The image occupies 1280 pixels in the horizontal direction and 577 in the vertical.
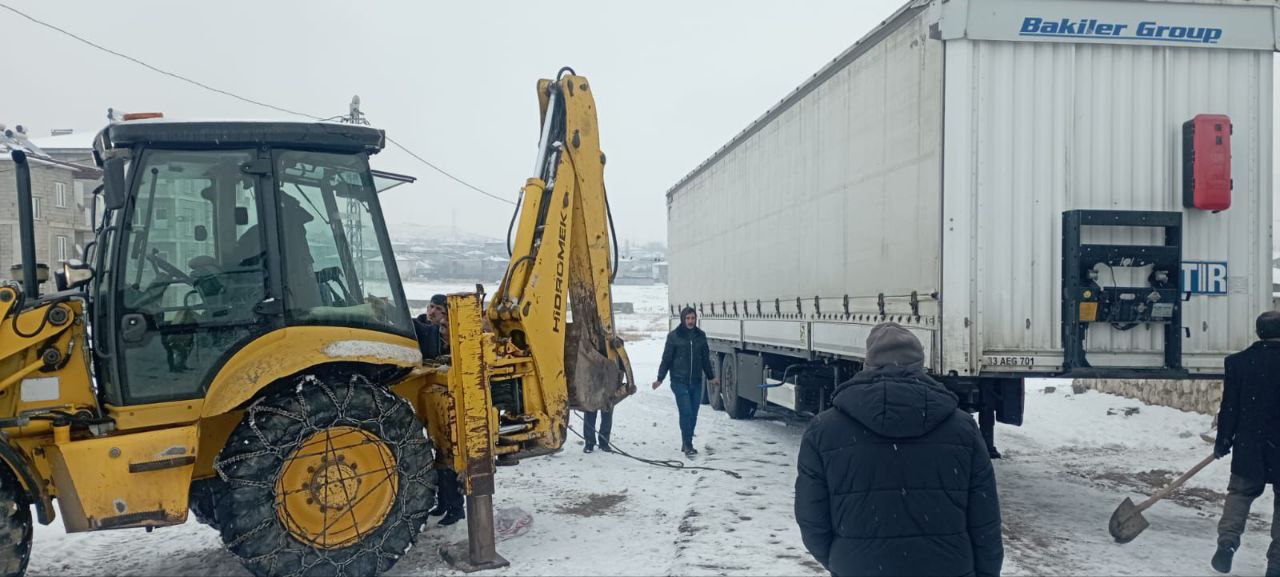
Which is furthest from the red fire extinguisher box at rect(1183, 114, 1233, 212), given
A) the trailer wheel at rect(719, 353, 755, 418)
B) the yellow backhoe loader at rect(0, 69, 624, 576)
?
the trailer wheel at rect(719, 353, 755, 418)

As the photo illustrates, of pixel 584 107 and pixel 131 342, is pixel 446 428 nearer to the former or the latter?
pixel 131 342

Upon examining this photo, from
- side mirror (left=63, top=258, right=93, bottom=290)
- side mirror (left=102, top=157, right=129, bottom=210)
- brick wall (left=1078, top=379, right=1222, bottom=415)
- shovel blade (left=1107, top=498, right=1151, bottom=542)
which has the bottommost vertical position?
shovel blade (left=1107, top=498, right=1151, bottom=542)

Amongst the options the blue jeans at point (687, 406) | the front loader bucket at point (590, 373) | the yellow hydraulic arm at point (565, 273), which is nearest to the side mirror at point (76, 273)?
the yellow hydraulic arm at point (565, 273)

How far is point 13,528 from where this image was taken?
14.0 ft

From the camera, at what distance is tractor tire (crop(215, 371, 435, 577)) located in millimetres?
4656

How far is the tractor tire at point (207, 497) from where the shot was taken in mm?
4836

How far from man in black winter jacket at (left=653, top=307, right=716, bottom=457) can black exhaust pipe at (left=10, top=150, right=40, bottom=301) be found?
20.0 ft

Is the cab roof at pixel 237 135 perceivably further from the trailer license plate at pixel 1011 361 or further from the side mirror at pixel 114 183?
the trailer license plate at pixel 1011 361

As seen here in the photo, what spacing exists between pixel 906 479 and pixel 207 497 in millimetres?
4206

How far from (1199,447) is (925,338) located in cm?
537

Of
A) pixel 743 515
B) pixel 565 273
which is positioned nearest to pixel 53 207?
pixel 565 273

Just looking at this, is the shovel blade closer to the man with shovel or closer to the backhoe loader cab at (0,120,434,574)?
the man with shovel

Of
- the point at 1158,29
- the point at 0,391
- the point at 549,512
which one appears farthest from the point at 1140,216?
the point at 0,391

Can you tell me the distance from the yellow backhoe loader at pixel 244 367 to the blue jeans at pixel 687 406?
3.92 meters
